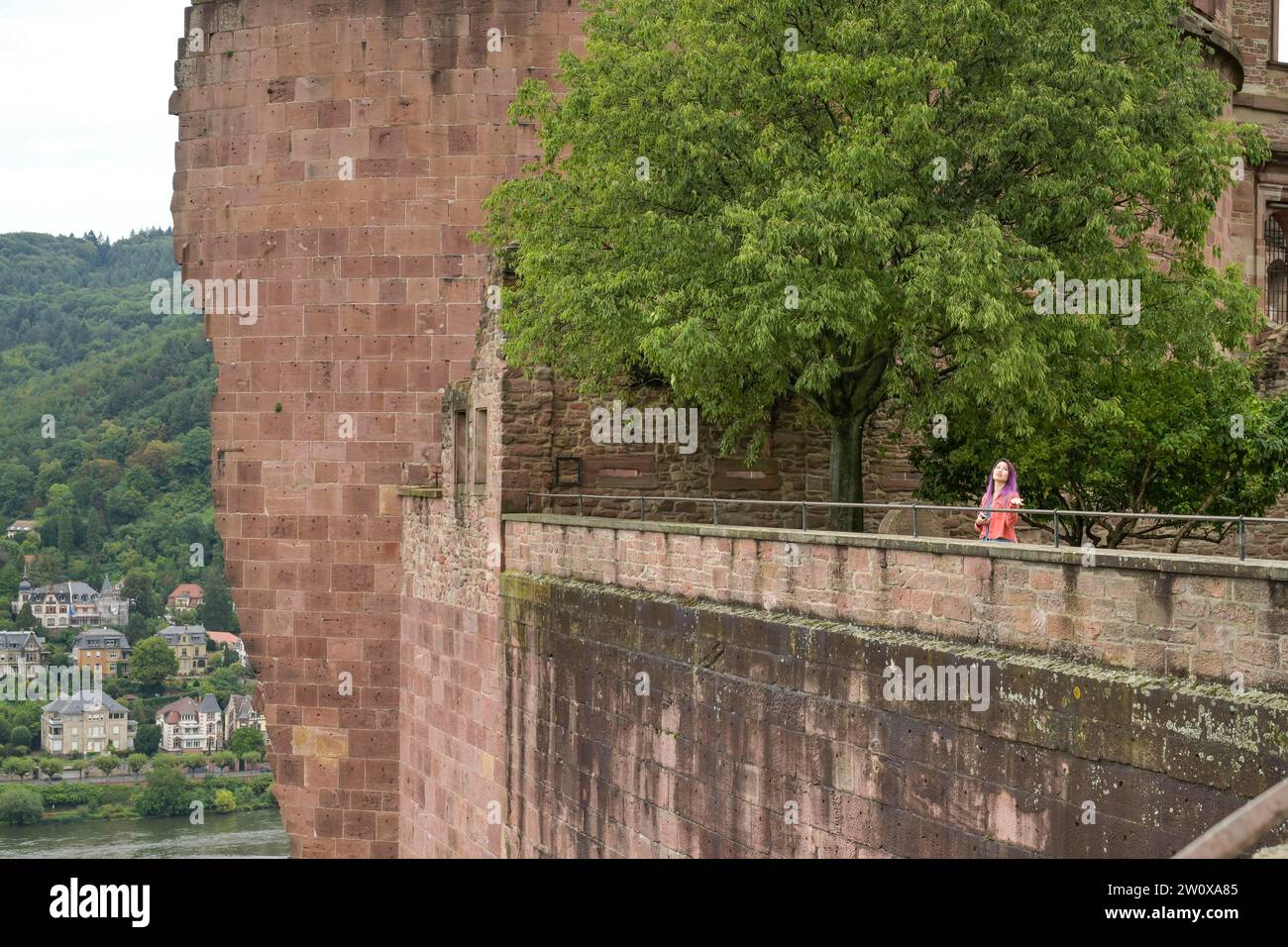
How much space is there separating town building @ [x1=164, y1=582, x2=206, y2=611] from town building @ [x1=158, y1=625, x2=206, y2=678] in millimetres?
689

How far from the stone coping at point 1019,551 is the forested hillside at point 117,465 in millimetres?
40992

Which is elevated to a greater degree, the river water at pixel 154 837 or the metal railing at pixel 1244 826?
the metal railing at pixel 1244 826

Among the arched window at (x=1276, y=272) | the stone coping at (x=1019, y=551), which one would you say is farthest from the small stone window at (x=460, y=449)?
the arched window at (x=1276, y=272)

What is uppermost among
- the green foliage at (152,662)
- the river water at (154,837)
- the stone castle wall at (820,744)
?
the stone castle wall at (820,744)

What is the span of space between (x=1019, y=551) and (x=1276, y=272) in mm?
27511

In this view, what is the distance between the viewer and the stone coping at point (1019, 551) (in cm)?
868

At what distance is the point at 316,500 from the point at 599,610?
29.5 ft

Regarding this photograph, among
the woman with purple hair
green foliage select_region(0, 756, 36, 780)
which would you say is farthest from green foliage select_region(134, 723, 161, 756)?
the woman with purple hair

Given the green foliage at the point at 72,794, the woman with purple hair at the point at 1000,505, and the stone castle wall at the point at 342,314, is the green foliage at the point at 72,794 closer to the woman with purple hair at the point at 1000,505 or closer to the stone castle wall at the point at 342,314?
the stone castle wall at the point at 342,314

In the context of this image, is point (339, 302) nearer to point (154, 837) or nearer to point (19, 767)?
point (154, 837)

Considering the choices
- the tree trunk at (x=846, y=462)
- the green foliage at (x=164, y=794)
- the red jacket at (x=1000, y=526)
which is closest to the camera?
the red jacket at (x=1000, y=526)

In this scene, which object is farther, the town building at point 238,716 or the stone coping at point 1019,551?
the town building at point 238,716

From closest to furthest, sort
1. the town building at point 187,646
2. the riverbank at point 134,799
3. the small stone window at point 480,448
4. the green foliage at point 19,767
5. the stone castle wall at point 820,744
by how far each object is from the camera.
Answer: the stone castle wall at point 820,744 → the small stone window at point 480,448 → the riverbank at point 134,799 → the town building at point 187,646 → the green foliage at point 19,767

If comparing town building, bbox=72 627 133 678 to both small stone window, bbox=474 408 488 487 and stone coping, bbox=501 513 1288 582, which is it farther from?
stone coping, bbox=501 513 1288 582
